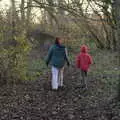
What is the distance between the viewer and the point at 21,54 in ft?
43.2

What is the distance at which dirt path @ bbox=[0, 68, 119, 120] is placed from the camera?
376 inches

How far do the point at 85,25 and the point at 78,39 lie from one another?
1.16 meters

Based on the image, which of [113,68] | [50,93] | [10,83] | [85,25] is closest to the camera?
[50,93]

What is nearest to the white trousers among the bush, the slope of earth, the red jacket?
the slope of earth

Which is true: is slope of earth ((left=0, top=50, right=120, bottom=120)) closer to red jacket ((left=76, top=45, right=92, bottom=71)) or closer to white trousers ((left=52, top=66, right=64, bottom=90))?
white trousers ((left=52, top=66, right=64, bottom=90))

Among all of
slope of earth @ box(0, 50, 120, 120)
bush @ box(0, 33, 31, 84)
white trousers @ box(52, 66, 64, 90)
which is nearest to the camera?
slope of earth @ box(0, 50, 120, 120)

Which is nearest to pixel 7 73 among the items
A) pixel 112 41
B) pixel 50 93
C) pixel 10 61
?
pixel 10 61

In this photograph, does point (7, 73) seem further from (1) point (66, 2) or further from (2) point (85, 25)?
(2) point (85, 25)

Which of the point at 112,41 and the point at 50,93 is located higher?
the point at 112,41

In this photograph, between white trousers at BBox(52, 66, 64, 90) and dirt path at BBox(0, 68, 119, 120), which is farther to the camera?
white trousers at BBox(52, 66, 64, 90)

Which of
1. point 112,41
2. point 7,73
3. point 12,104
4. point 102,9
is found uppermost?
point 102,9

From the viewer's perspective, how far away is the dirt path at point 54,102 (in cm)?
955

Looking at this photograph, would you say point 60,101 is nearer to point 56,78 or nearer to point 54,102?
point 54,102

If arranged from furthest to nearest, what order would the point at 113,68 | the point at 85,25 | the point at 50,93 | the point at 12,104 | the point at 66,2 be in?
the point at 85,25
the point at 66,2
the point at 113,68
the point at 50,93
the point at 12,104
